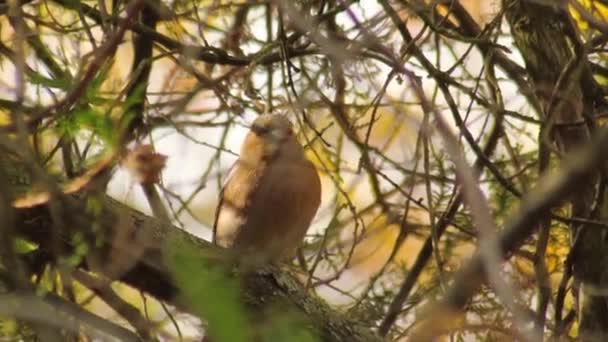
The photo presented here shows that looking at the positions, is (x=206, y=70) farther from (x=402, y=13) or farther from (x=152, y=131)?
(x=402, y=13)

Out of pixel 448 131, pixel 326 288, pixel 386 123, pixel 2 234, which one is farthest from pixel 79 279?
pixel 386 123

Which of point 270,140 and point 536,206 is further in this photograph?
point 270,140

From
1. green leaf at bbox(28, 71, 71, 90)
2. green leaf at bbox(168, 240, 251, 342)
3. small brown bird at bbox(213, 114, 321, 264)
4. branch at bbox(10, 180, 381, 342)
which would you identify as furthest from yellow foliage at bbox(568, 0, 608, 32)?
green leaf at bbox(168, 240, 251, 342)

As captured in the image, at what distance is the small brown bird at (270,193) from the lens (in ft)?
14.0

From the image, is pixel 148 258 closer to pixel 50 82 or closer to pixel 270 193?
pixel 50 82

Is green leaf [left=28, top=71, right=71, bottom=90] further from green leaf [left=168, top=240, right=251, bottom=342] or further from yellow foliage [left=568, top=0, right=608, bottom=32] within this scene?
yellow foliage [left=568, top=0, right=608, bottom=32]

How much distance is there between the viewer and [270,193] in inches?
171

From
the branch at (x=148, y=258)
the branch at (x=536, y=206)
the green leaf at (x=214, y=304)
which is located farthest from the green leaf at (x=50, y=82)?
the branch at (x=536, y=206)

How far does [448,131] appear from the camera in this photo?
4.97 ft

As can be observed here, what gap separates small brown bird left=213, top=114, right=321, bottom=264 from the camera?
425cm

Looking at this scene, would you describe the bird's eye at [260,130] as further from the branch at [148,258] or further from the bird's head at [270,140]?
the branch at [148,258]

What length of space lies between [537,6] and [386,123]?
45.4 inches

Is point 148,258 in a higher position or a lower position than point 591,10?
lower

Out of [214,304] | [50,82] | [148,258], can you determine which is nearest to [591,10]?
[148,258]
